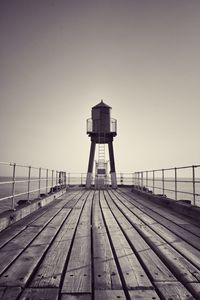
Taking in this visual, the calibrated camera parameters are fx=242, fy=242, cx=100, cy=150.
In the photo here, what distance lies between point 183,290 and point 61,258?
4.44 feet

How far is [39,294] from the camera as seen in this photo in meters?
1.91

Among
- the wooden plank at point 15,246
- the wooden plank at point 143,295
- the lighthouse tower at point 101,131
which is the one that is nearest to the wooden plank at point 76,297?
the wooden plank at point 143,295

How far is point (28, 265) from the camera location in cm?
253

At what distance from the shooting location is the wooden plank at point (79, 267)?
6.70 feet

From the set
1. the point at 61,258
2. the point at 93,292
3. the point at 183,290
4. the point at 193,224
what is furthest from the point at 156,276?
the point at 193,224

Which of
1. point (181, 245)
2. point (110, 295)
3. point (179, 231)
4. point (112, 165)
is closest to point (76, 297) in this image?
point (110, 295)

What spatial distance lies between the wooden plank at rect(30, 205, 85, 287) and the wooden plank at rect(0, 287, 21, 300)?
14cm

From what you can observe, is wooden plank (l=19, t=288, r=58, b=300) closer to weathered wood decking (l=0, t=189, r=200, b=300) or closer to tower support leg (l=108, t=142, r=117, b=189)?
weathered wood decking (l=0, t=189, r=200, b=300)

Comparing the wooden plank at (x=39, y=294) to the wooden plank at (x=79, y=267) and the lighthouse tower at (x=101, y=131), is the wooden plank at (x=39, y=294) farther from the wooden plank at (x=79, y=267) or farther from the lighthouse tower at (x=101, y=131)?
the lighthouse tower at (x=101, y=131)

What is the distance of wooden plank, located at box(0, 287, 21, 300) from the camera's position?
6.12ft

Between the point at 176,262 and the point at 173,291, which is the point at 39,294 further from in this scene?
the point at 176,262

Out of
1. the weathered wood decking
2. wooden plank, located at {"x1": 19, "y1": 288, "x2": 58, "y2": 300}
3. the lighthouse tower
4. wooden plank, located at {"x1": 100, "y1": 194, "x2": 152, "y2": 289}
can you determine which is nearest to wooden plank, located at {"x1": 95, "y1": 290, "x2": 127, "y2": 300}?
the weathered wood decking

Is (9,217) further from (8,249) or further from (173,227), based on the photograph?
(173,227)

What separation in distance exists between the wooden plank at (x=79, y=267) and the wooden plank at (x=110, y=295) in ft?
0.31
